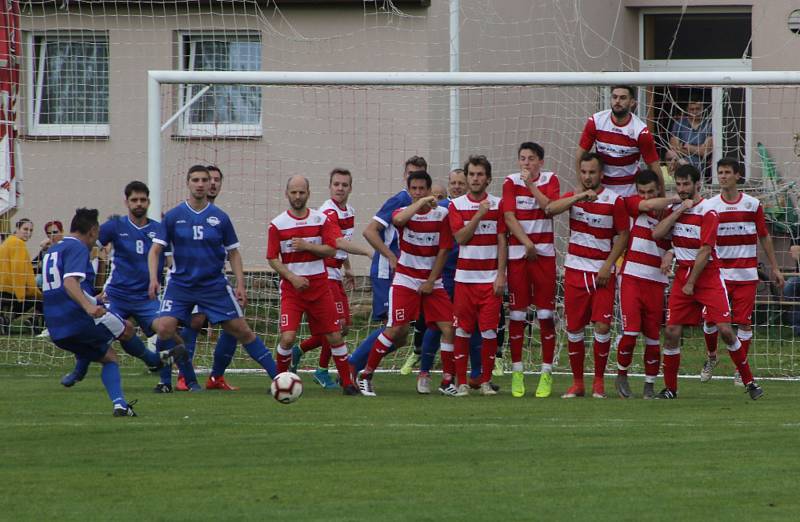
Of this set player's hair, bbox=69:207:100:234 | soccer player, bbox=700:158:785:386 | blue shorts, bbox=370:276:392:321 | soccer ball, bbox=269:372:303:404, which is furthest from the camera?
blue shorts, bbox=370:276:392:321

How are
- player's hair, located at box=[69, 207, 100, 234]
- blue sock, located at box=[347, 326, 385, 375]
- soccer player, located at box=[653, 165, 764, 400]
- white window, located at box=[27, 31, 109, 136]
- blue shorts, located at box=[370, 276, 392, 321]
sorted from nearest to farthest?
1. player's hair, located at box=[69, 207, 100, 234]
2. soccer player, located at box=[653, 165, 764, 400]
3. blue sock, located at box=[347, 326, 385, 375]
4. blue shorts, located at box=[370, 276, 392, 321]
5. white window, located at box=[27, 31, 109, 136]

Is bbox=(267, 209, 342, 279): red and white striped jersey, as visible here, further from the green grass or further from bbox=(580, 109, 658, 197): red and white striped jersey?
bbox=(580, 109, 658, 197): red and white striped jersey

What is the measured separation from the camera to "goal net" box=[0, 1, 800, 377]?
16422mm

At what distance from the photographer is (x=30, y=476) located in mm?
7984

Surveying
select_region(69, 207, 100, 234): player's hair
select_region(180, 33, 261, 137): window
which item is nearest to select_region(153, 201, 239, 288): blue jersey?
select_region(69, 207, 100, 234): player's hair

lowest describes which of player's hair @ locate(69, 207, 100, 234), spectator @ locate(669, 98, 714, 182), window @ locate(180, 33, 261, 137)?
player's hair @ locate(69, 207, 100, 234)

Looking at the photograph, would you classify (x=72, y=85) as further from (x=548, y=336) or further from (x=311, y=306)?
(x=548, y=336)

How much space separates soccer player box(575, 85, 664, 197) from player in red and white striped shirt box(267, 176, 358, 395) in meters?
2.28

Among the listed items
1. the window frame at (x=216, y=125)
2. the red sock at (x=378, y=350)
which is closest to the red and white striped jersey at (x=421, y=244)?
the red sock at (x=378, y=350)

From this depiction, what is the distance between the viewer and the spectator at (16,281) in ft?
56.5

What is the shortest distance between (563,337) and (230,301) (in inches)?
216

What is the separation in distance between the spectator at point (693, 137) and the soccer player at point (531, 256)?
4496mm

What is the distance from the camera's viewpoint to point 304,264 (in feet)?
41.2

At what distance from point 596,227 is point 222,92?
8.02m
